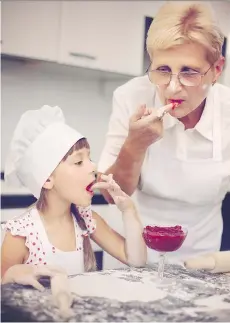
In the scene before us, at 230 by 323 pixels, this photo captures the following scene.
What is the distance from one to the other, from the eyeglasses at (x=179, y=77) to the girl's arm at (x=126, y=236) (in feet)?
0.65

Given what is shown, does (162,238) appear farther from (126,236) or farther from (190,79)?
(190,79)

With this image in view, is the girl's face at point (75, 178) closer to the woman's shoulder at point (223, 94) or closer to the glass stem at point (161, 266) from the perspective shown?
the glass stem at point (161, 266)

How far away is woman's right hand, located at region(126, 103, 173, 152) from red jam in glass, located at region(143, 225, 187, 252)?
14 cm

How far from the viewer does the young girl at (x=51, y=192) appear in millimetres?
719

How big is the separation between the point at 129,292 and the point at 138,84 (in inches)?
13.9

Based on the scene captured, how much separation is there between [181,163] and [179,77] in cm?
16

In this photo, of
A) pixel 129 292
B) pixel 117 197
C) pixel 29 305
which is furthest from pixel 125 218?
pixel 29 305

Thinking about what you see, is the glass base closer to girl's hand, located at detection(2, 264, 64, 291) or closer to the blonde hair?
girl's hand, located at detection(2, 264, 64, 291)

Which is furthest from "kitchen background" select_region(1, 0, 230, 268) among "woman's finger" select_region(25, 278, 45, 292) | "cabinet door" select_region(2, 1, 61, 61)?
"woman's finger" select_region(25, 278, 45, 292)

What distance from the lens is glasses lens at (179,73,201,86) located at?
0.80 meters

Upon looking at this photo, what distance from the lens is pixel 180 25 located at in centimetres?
78

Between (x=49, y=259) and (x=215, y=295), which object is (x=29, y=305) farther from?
(x=215, y=295)

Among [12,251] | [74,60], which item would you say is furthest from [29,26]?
[12,251]

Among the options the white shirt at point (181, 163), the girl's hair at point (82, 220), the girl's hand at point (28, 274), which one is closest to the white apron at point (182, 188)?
the white shirt at point (181, 163)
